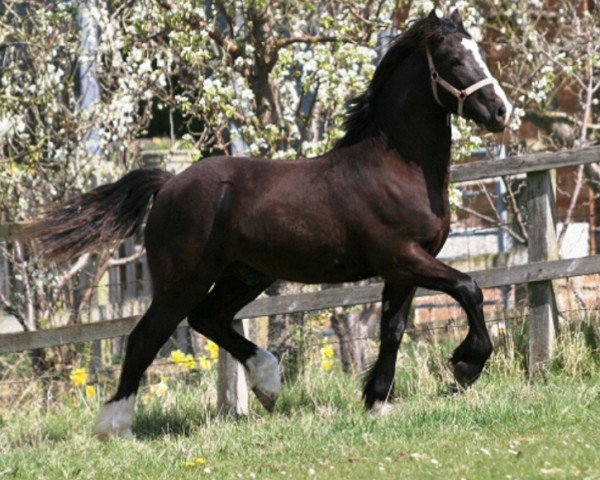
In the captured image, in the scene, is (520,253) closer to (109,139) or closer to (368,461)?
(109,139)

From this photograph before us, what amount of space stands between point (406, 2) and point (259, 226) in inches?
124

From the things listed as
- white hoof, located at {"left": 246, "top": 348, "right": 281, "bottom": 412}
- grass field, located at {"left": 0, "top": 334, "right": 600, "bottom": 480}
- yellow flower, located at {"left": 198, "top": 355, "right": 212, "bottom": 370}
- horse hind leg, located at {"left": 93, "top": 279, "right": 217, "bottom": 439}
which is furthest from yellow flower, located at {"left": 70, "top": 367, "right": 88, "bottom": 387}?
white hoof, located at {"left": 246, "top": 348, "right": 281, "bottom": 412}

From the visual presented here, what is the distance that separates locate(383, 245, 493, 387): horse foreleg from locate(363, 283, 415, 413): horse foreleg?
0.42 metres

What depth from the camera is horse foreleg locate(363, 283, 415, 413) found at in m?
7.72

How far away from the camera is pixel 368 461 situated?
6.02 m

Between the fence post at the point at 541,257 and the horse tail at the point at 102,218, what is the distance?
2539 millimetres

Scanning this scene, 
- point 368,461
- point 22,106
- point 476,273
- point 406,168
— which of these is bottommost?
point 368,461

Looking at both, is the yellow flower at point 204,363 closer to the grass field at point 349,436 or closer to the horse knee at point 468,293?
the grass field at point 349,436

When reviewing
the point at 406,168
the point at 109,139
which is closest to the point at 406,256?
the point at 406,168

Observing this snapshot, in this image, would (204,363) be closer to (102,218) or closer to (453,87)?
(102,218)

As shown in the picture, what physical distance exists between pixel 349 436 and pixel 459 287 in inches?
45.0

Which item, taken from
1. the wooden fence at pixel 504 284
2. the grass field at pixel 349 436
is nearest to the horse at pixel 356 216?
the grass field at pixel 349 436

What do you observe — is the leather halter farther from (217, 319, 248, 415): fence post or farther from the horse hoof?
(217, 319, 248, 415): fence post

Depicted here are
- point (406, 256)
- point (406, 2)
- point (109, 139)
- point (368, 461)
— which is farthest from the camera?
point (109, 139)
